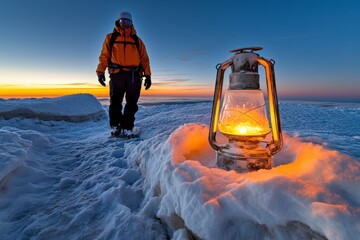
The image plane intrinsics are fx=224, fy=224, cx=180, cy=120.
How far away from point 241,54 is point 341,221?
1306 millimetres

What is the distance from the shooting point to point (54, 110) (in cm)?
902

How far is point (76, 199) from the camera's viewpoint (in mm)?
2342

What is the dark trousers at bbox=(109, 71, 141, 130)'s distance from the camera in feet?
17.2

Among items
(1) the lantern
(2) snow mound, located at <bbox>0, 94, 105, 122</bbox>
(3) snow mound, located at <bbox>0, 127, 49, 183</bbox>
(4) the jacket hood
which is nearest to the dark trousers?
(4) the jacket hood

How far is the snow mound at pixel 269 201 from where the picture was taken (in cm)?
110

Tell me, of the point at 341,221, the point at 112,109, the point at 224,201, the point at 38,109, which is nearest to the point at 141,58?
the point at 112,109

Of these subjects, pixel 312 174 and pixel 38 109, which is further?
pixel 38 109

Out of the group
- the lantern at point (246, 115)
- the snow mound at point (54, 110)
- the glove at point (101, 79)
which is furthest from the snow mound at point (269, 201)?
the snow mound at point (54, 110)

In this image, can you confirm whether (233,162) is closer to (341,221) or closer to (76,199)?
(341,221)

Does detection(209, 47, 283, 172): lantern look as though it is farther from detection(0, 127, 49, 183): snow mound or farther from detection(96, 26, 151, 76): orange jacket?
detection(96, 26, 151, 76): orange jacket

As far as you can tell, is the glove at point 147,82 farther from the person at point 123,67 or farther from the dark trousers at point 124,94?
the dark trousers at point 124,94

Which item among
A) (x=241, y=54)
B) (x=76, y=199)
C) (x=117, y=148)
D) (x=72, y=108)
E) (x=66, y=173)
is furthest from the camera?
(x=72, y=108)

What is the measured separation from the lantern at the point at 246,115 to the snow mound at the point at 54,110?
870cm

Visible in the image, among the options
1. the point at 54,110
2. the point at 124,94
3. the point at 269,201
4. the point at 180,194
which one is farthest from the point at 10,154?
the point at 54,110
